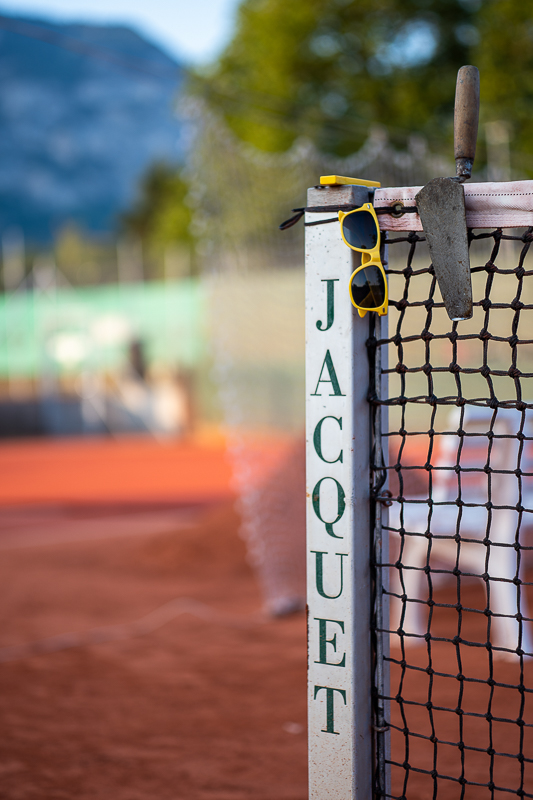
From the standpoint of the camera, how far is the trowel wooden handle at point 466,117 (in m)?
1.80

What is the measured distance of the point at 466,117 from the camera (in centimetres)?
181

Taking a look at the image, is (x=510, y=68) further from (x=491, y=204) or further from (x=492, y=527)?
(x=491, y=204)

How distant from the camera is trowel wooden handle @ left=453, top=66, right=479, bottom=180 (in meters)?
1.80

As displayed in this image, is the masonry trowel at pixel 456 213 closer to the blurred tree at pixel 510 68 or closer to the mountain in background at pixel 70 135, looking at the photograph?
the blurred tree at pixel 510 68

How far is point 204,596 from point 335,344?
4048 mm

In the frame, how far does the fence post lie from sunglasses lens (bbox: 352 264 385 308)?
24 mm

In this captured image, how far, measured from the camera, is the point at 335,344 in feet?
6.12

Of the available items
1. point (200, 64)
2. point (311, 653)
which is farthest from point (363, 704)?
point (200, 64)

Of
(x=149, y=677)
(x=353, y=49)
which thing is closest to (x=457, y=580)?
(x=149, y=677)

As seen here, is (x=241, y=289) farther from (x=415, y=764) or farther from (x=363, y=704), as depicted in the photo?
(x=363, y=704)

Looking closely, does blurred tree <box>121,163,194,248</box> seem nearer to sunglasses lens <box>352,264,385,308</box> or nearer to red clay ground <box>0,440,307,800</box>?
red clay ground <box>0,440,307,800</box>

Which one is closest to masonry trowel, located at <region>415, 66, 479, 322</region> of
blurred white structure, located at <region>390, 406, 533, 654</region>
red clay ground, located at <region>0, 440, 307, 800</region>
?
red clay ground, located at <region>0, 440, 307, 800</region>

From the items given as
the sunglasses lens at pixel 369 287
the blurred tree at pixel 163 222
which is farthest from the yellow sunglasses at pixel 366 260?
the blurred tree at pixel 163 222

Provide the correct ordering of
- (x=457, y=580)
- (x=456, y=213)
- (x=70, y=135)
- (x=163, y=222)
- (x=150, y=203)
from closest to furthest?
(x=456, y=213) < (x=457, y=580) < (x=163, y=222) < (x=150, y=203) < (x=70, y=135)
